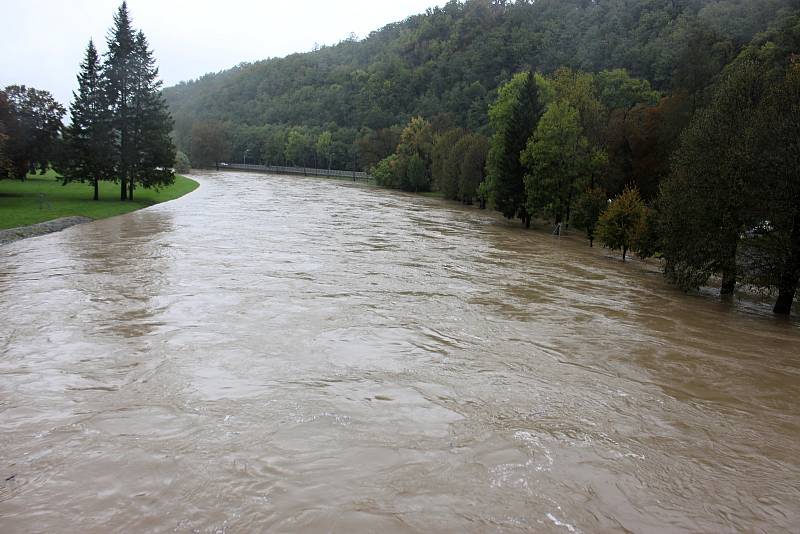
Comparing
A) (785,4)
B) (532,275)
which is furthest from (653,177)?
(785,4)

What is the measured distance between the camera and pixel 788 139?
19141 millimetres

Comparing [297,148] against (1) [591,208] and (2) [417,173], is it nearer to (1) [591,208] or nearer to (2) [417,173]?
(2) [417,173]

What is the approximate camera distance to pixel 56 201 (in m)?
40.5

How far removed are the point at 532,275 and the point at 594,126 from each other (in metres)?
30.0

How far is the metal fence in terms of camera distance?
13265 cm

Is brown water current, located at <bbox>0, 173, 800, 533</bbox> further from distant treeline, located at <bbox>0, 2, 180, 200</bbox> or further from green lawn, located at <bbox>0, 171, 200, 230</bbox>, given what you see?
distant treeline, located at <bbox>0, 2, 180, 200</bbox>

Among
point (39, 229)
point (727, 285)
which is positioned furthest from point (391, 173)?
point (727, 285)

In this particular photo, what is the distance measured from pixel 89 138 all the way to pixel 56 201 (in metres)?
6.70

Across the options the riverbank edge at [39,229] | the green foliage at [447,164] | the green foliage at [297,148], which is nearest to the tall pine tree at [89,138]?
the riverbank edge at [39,229]

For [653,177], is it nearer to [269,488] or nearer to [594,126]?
[594,126]

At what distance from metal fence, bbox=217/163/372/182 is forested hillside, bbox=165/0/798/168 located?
9.68 feet

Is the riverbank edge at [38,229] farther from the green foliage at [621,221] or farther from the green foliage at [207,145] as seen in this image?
the green foliage at [207,145]

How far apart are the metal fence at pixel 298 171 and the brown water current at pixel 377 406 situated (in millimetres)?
111800

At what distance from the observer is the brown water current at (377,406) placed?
669 centimetres
